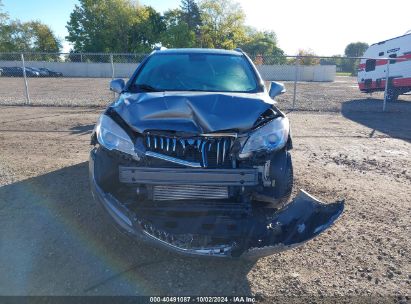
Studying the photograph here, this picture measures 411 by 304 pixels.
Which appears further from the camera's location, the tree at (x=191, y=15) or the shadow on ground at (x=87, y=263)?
the tree at (x=191, y=15)

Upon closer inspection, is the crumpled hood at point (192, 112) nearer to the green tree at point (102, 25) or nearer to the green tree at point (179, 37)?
the green tree at point (179, 37)

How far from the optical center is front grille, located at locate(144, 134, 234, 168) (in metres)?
2.75

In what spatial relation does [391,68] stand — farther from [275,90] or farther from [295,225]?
[295,225]

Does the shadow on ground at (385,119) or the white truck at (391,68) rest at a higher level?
the white truck at (391,68)

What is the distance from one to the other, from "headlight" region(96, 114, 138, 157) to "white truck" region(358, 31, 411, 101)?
13900 millimetres

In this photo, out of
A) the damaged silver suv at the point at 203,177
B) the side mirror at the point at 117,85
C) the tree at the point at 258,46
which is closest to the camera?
the damaged silver suv at the point at 203,177

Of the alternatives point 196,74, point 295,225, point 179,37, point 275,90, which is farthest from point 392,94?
point 179,37

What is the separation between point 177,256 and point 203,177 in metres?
0.84

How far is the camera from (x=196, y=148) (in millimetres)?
2764

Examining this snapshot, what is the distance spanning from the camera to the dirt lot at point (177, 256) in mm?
2635

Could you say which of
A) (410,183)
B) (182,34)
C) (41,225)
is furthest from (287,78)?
(41,225)

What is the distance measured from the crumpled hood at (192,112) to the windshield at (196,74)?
74cm

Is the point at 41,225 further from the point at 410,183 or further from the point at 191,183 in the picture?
the point at 410,183

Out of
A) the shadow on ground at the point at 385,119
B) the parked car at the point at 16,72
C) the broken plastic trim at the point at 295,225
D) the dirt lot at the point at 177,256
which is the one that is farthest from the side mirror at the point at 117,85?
the parked car at the point at 16,72
